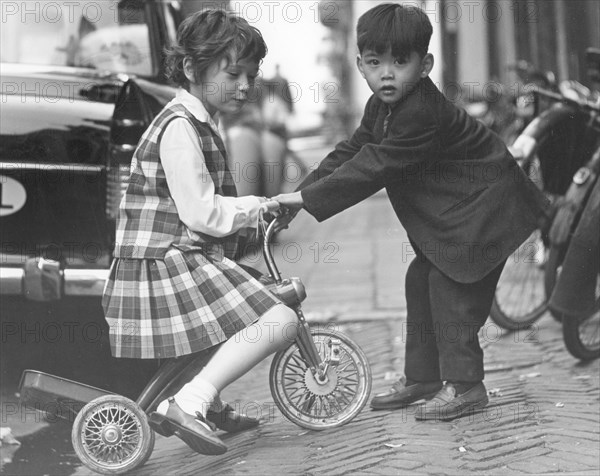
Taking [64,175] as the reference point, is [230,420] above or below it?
below

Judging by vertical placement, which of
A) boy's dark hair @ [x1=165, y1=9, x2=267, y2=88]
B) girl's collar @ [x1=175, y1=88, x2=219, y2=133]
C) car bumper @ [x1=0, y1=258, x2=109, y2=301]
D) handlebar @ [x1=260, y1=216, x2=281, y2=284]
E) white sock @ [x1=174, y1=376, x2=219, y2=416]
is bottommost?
white sock @ [x1=174, y1=376, x2=219, y2=416]

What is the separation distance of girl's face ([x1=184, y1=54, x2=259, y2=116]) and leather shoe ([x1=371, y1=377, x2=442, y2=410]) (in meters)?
1.36

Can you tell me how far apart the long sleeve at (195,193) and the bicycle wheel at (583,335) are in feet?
6.56

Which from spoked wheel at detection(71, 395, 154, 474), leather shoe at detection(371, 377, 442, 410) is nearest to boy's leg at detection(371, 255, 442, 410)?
leather shoe at detection(371, 377, 442, 410)

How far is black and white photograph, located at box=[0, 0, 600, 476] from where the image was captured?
3629 millimetres

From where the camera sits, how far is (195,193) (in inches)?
139

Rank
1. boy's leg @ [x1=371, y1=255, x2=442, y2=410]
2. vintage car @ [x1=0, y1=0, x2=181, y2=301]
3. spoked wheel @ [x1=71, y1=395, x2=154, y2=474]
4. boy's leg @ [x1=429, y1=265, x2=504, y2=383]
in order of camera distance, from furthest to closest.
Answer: vintage car @ [x1=0, y1=0, x2=181, y2=301] < boy's leg @ [x1=371, y1=255, x2=442, y2=410] < boy's leg @ [x1=429, y1=265, x2=504, y2=383] < spoked wheel @ [x1=71, y1=395, x2=154, y2=474]

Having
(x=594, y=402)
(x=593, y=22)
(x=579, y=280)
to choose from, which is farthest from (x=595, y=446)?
(x=593, y=22)

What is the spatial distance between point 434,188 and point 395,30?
0.62m

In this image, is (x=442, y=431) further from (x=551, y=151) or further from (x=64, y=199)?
(x=551, y=151)

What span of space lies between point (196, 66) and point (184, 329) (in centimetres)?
92

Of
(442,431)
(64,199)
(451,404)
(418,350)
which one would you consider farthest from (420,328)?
(64,199)

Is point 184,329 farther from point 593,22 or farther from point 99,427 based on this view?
point 593,22

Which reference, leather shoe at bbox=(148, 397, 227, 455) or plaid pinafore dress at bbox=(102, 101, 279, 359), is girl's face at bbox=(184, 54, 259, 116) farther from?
leather shoe at bbox=(148, 397, 227, 455)
